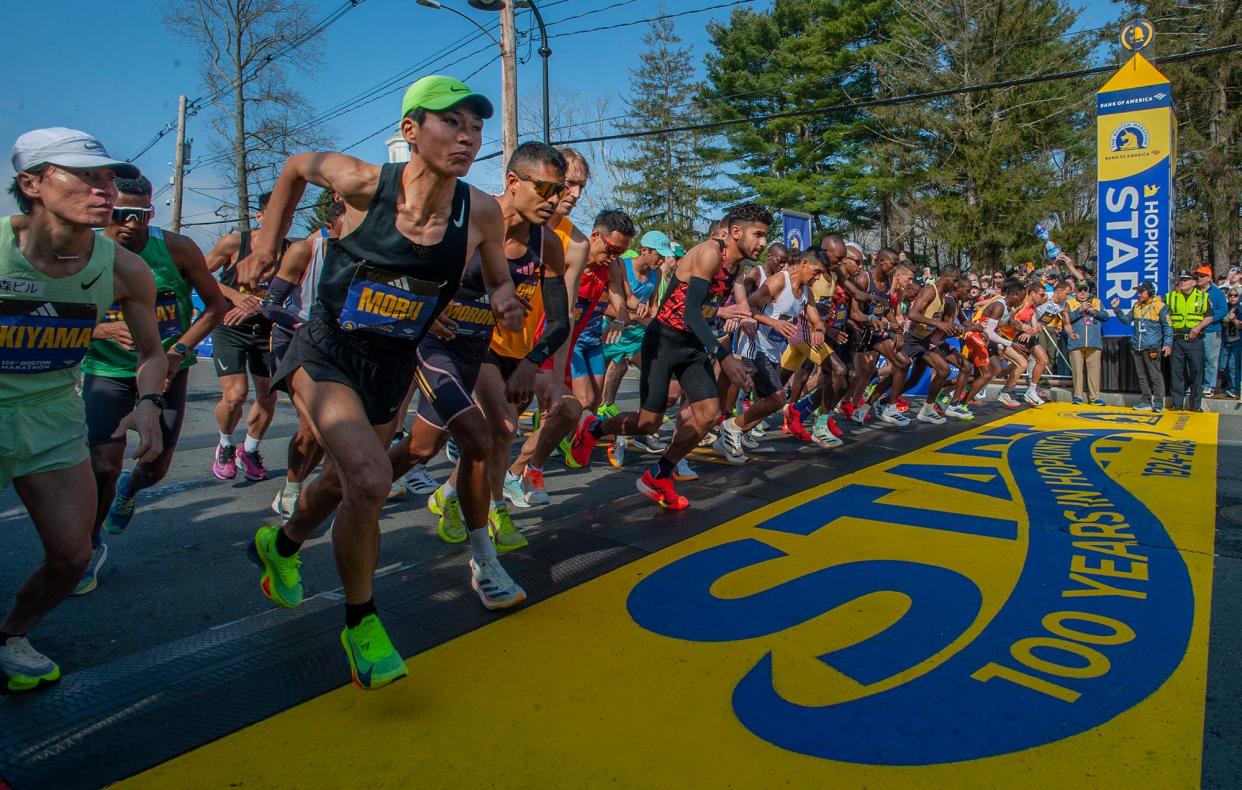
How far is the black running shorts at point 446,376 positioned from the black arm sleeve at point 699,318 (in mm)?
1710

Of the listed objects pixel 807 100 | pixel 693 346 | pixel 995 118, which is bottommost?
pixel 693 346

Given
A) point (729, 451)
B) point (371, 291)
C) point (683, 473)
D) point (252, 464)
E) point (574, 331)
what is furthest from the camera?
point (729, 451)

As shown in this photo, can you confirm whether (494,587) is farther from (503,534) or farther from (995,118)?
(995,118)

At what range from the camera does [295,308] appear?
5.30 m

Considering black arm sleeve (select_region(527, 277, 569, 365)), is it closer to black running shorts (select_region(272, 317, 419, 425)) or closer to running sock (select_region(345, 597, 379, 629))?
black running shorts (select_region(272, 317, 419, 425))

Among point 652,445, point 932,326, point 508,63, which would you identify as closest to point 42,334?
point 652,445

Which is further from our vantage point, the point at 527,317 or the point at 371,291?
the point at 527,317

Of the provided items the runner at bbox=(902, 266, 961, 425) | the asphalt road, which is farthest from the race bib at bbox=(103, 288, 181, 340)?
the runner at bbox=(902, 266, 961, 425)

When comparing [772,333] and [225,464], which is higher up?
[772,333]

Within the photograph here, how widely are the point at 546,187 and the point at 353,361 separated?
1.52 meters

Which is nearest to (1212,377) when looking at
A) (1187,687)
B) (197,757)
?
(1187,687)

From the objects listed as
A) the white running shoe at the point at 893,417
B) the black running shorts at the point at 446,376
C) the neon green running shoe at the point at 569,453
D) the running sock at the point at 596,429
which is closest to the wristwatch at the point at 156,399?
the black running shorts at the point at 446,376

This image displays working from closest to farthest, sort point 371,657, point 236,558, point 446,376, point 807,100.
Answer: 1. point 371,657
2. point 446,376
3. point 236,558
4. point 807,100

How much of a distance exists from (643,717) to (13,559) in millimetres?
3812
